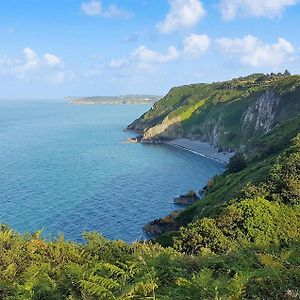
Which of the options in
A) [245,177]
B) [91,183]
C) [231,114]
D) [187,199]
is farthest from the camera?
[231,114]

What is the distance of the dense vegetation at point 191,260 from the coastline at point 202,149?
245 feet

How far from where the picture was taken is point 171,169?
98.1 m

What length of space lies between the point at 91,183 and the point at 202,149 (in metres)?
56.0

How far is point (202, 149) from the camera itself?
427ft

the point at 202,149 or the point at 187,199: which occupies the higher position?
the point at 202,149

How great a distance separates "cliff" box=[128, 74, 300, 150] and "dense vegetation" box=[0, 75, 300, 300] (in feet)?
199

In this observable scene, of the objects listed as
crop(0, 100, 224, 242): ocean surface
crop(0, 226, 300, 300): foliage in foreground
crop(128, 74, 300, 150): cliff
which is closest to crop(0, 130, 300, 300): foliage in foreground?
crop(0, 226, 300, 300): foliage in foreground

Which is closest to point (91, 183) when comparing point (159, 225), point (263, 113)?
point (159, 225)

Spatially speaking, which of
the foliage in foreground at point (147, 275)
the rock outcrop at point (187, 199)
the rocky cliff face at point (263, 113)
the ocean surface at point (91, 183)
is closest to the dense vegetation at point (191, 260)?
the foliage in foreground at point (147, 275)

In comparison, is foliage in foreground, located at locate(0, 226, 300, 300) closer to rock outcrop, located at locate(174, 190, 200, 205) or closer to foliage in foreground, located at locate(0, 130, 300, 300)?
foliage in foreground, located at locate(0, 130, 300, 300)

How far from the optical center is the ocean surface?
192 feet

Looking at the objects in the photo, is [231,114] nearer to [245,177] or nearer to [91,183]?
[91,183]

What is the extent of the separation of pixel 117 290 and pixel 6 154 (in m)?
111

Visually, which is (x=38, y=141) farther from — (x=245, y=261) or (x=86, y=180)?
(x=245, y=261)
